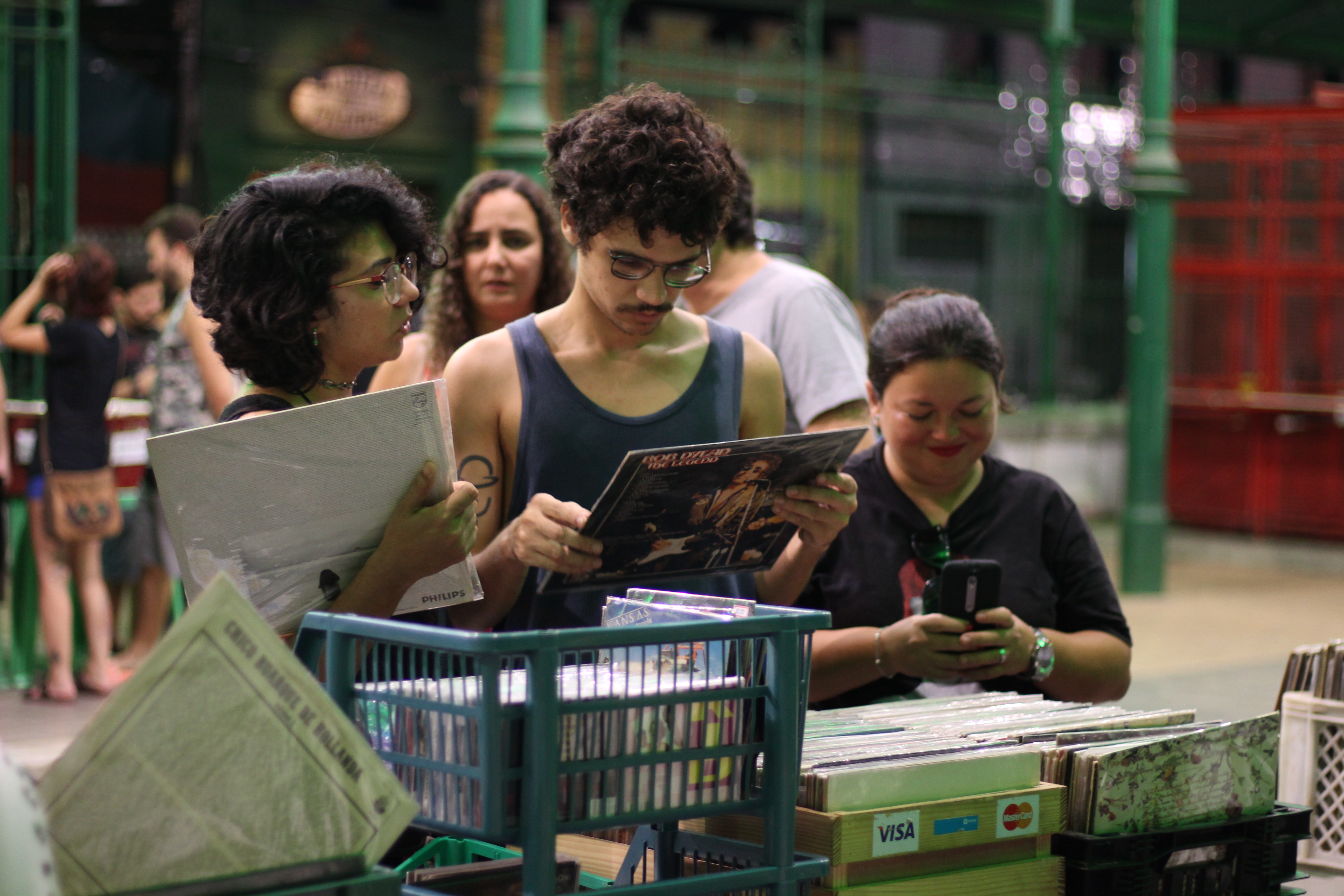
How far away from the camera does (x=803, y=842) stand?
1.75 m

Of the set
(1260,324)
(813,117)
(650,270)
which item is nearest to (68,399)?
(650,270)

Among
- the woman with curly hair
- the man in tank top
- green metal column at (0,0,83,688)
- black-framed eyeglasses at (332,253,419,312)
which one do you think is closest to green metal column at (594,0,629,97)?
green metal column at (0,0,83,688)

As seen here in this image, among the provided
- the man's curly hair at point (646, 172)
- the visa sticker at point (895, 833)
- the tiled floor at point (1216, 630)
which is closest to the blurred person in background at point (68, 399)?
the tiled floor at point (1216, 630)

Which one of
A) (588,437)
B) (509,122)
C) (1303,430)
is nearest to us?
(588,437)

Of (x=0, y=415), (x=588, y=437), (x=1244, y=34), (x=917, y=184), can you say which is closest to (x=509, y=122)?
(x=0, y=415)

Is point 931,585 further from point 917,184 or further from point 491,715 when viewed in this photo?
point 917,184

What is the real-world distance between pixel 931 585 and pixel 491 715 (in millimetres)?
1216

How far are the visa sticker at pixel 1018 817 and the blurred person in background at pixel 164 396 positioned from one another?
155 inches

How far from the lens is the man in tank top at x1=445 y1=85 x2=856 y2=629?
2.20m

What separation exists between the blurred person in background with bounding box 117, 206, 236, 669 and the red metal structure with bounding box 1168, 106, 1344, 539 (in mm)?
7754

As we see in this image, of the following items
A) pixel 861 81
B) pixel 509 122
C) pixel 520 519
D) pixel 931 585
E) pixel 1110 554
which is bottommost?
pixel 1110 554

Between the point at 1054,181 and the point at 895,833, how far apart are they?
1080cm

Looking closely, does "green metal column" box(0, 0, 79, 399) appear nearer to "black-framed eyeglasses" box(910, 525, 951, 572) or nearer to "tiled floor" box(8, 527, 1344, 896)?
"tiled floor" box(8, 527, 1344, 896)

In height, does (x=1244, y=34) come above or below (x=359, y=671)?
above
